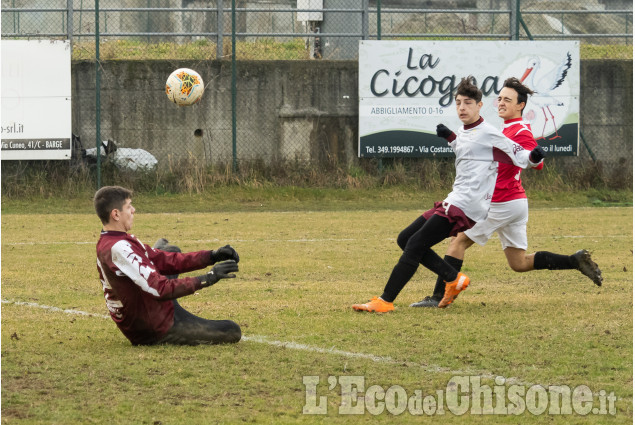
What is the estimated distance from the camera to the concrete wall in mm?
20406

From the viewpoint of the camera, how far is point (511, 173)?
827 centimetres

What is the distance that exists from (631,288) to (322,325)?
3.32 metres

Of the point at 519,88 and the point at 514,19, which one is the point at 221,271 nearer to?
the point at 519,88

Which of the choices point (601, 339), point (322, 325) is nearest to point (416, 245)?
point (322, 325)

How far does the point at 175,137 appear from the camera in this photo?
809 inches

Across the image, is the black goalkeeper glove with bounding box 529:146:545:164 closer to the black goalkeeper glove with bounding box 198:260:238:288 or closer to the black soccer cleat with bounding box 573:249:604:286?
the black soccer cleat with bounding box 573:249:604:286

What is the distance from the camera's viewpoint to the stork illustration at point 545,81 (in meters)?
20.9

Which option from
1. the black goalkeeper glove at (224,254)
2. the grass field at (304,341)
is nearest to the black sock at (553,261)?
the grass field at (304,341)

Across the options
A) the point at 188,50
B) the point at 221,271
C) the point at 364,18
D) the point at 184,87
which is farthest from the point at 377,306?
the point at 364,18

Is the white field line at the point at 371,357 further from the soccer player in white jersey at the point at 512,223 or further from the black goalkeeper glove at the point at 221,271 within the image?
the soccer player in white jersey at the point at 512,223

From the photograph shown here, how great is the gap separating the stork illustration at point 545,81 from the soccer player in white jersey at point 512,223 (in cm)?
1291

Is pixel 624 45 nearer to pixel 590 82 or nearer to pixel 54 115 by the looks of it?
pixel 590 82

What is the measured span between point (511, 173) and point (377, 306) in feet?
5.41

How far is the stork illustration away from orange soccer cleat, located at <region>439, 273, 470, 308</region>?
44.8ft
